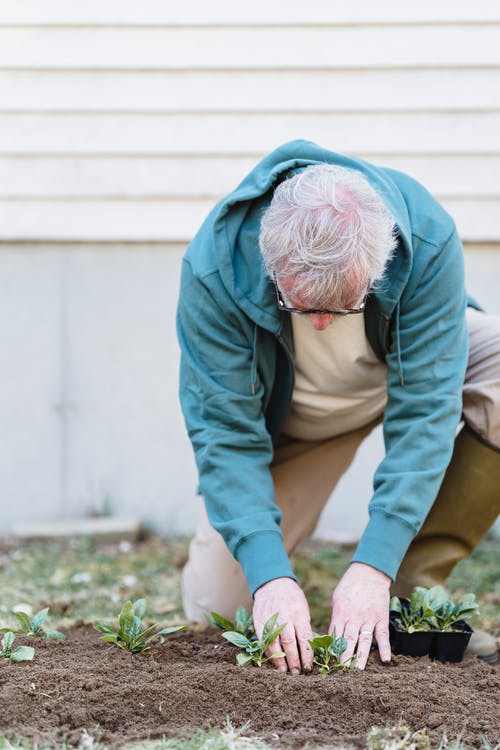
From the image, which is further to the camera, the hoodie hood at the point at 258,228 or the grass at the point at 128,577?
Result: the grass at the point at 128,577

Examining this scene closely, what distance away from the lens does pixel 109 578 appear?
427cm

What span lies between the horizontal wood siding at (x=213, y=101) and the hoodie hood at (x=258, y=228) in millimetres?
1902

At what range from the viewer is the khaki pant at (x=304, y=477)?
10.4 feet

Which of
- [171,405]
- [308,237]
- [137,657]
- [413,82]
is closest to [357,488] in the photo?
[171,405]

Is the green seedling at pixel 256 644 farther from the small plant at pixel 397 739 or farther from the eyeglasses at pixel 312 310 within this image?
the eyeglasses at pixel 312 310

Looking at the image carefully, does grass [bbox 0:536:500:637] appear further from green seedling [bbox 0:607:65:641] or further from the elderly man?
the elderly man

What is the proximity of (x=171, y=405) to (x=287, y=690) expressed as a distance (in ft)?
8.66

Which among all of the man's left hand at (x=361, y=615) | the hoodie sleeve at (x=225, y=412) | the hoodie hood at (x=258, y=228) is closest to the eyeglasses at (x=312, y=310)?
the hoodie hood at (x=258, y=228)

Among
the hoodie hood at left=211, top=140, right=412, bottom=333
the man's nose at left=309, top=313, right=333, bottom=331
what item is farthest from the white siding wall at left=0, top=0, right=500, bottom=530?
the man's nose at left=309, top=313, right=333, bottom=331

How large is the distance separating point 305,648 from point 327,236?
1.02 m

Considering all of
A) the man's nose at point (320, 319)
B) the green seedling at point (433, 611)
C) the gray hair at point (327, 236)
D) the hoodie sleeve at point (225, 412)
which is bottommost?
the green seedling at point (433, 611)

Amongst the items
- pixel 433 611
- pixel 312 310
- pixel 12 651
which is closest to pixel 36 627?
pixel 12 651

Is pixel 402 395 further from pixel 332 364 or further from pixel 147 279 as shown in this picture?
pixel 147 279

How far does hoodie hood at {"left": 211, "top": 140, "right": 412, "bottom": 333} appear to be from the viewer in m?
2.76
